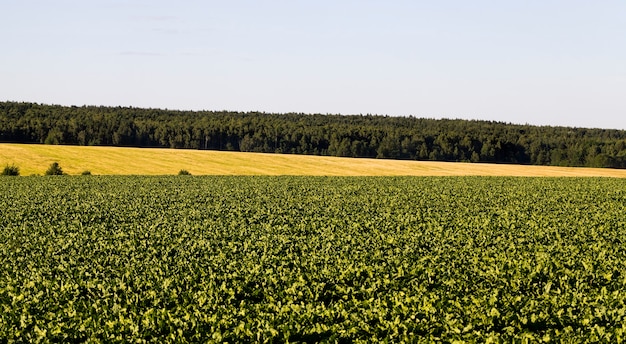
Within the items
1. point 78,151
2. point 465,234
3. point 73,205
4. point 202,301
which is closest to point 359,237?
point 465,234

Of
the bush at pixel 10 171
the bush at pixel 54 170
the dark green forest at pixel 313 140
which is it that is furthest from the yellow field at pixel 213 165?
the dark green forest at pixel 313 140

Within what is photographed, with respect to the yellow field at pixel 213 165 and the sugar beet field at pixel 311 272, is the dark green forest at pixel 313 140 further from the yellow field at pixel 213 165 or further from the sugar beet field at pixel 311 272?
the sugar beet field at pixel 311 272

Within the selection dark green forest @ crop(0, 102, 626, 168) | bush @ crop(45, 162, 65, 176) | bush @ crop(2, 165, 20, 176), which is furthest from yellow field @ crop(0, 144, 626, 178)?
dark green forest @ crop(0, 102, 626, 168)

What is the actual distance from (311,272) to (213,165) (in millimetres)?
69182

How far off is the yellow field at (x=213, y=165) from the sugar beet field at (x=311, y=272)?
130ft

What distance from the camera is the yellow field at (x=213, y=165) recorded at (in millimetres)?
79375

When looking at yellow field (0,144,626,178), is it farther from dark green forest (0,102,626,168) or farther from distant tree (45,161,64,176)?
dark green forest (0,102,626,168)

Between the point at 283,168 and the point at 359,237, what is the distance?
6275 centimetres

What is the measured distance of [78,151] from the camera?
3533 inches

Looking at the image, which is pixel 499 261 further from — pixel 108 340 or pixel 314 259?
pixel 108 340

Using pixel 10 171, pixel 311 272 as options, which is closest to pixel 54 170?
pixel 10 171

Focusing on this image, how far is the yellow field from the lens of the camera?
7938 cm

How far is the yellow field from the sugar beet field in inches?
1558

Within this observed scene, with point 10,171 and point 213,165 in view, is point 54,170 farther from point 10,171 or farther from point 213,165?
point 213,165
